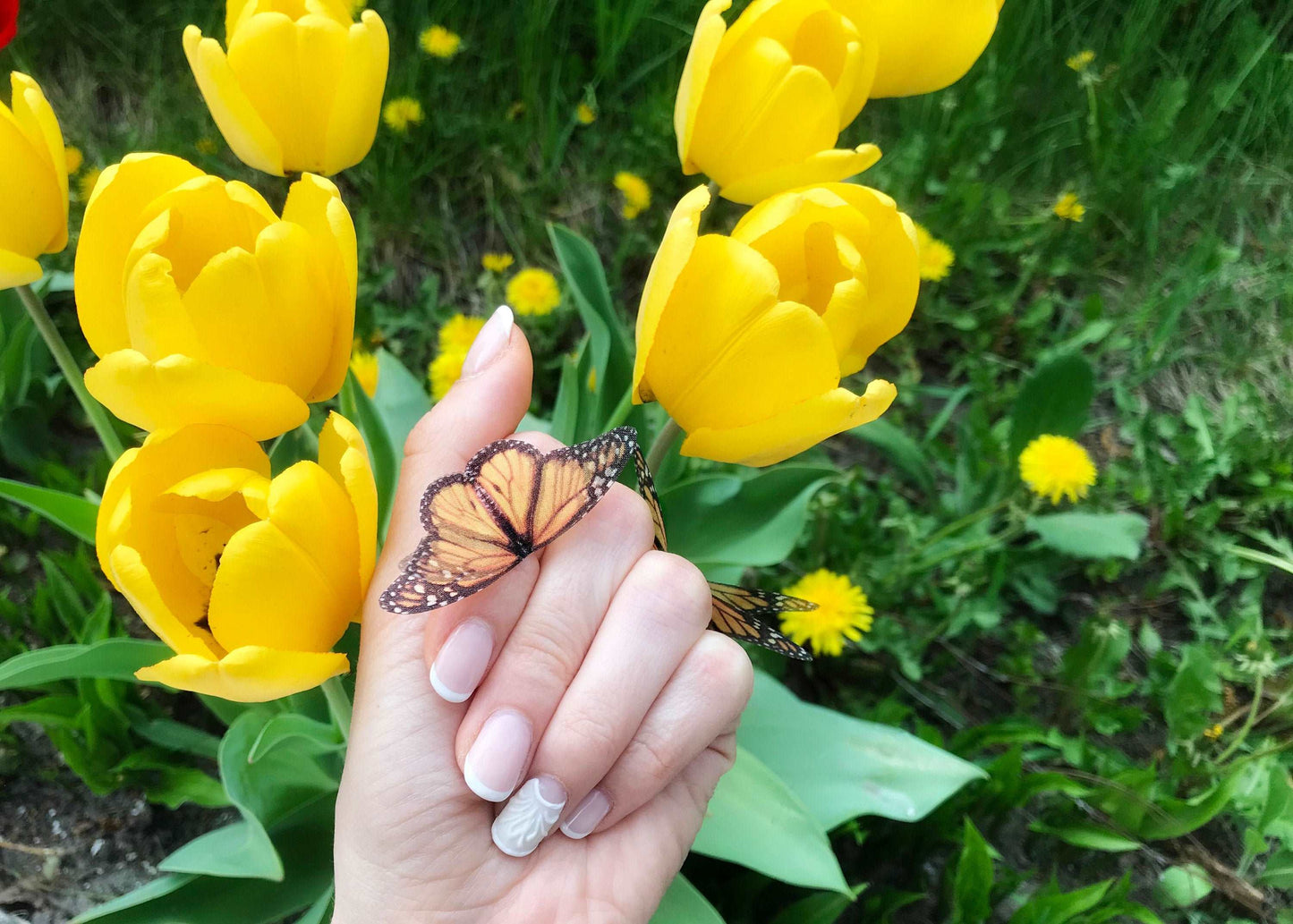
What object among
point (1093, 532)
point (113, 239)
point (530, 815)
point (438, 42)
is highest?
point (113, 239)

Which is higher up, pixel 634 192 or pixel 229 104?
pixel 229 104

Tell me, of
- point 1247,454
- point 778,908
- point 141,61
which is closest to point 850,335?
point 778,908

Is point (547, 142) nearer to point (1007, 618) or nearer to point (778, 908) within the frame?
point (1007, 618)

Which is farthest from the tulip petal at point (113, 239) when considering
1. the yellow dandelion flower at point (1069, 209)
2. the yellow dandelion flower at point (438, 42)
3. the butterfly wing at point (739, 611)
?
the yellow dandelion flower at point (1069, 209)

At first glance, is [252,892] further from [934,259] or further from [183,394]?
[934,259]

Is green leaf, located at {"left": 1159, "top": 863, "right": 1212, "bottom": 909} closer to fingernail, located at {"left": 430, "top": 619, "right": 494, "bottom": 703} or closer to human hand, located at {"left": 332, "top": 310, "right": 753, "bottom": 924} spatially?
human hand, located at {"left": 332, "top": 310, "right": 753, "bottom": 924}

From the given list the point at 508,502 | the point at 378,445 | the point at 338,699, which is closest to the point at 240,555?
the point at 508,502
